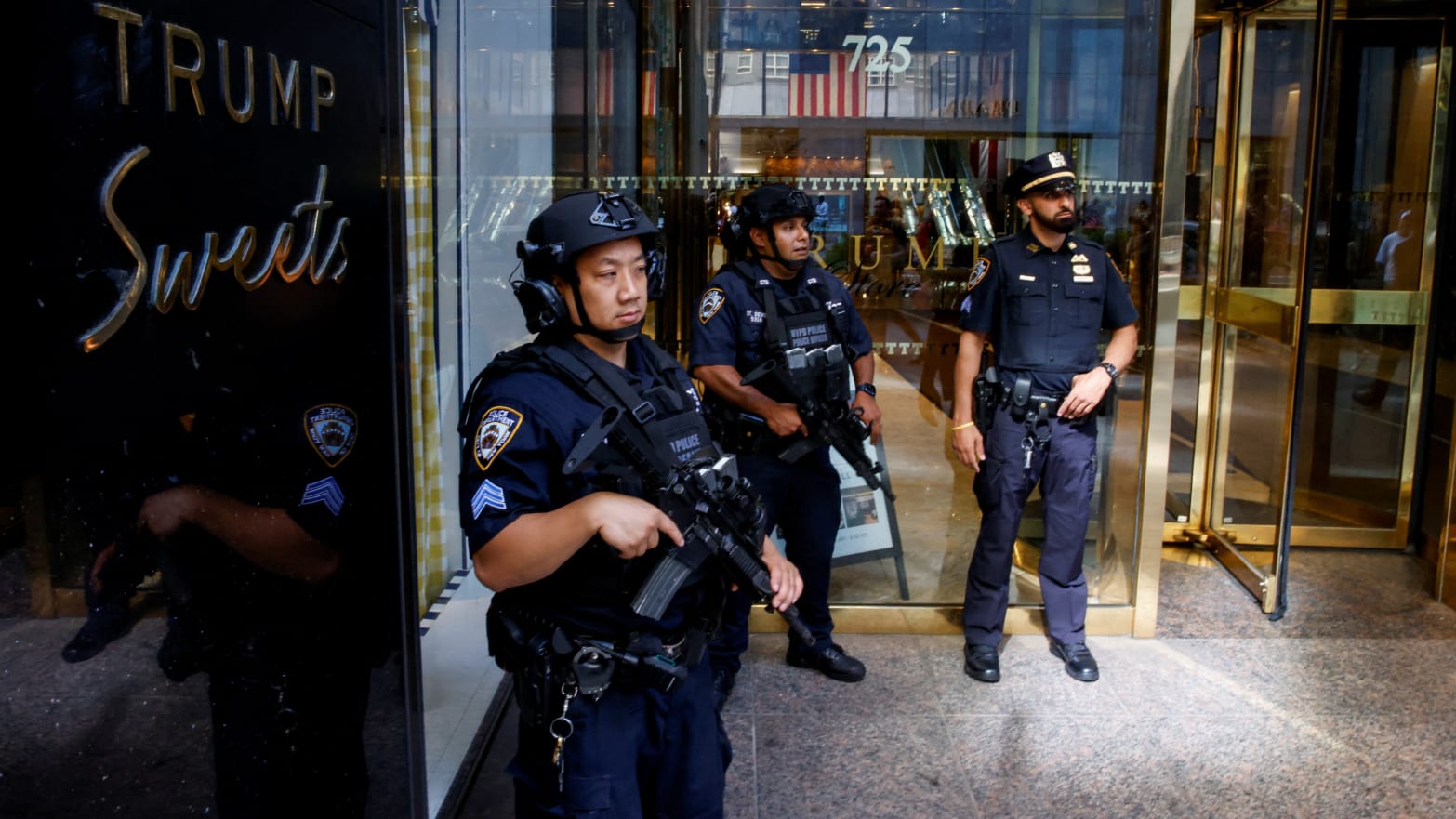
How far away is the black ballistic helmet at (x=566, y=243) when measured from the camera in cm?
246

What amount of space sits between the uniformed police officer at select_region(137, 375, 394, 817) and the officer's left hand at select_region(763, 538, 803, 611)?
863 mm

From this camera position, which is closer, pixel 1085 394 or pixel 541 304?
pixel 541 304

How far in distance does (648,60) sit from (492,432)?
3090 mm

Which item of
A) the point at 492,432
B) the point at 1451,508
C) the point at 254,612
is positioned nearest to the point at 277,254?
the point at 254,612

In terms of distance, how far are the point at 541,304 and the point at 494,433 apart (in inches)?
11.6

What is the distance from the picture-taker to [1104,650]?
5.00 meters

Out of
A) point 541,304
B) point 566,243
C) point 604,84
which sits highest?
point 604,84

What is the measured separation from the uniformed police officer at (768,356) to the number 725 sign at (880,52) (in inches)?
40.3

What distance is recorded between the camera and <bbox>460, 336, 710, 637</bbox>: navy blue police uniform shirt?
7.73 ft

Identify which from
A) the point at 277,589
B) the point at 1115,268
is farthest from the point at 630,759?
the point at 1115,268

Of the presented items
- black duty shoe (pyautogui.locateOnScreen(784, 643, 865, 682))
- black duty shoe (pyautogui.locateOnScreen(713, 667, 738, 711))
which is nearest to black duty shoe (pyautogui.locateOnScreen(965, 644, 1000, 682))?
black duty shoe (pyautogui.locateOnScreen(784, 643, 865, 682))

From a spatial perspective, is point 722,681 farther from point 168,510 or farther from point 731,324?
point 168,510

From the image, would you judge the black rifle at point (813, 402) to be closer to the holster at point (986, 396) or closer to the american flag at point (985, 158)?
the holster at point (986, 396)

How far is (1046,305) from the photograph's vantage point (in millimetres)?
4594
